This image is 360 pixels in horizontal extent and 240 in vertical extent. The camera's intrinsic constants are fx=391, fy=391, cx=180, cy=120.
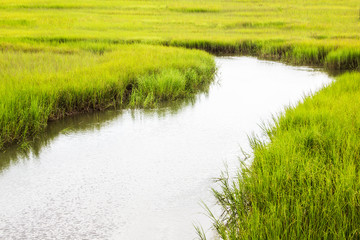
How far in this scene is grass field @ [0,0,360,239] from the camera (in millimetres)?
2688

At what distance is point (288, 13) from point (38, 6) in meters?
18.4

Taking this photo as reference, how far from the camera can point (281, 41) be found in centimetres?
1559

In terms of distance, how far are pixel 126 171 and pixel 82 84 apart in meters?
2.93

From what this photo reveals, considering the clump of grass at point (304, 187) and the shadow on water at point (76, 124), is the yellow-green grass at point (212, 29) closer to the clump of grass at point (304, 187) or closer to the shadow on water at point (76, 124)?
the shadow on water at point (76, 124)

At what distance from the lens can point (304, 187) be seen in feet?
9.87

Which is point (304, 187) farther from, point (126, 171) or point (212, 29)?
point (212, 29)

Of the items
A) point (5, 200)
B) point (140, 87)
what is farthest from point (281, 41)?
point (5, 200)

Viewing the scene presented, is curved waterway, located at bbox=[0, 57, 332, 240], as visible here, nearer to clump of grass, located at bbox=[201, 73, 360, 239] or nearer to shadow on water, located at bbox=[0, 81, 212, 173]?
shadow on water, located at bbox=[0, 81, 212, 173]

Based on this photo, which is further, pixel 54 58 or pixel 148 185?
pixel 54 58

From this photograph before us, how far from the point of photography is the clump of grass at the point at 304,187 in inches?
97.6

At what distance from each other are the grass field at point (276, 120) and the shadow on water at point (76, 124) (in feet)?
0.56

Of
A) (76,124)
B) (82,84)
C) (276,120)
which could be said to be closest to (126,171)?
(76,124)

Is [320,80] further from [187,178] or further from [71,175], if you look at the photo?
[71,175]

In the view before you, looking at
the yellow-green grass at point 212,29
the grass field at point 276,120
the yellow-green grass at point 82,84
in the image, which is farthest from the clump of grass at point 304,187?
the yellow-green grass at point 212,29
